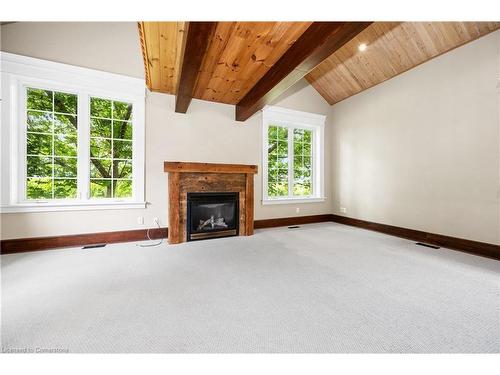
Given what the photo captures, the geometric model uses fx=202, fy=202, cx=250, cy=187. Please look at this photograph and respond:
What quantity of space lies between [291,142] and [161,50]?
3.12 m

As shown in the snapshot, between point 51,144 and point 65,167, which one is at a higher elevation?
point 51,144

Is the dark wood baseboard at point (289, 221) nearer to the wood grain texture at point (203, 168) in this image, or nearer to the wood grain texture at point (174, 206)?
the wood grain texture at point (203, 168)

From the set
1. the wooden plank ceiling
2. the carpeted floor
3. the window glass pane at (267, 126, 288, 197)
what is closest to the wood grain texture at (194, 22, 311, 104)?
the wooden plank ceiling

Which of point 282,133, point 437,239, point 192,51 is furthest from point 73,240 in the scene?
point 437,239

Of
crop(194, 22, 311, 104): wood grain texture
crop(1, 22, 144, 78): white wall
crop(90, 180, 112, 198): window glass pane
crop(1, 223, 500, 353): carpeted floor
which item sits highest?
crop(1, 22, 144, 78): white wall

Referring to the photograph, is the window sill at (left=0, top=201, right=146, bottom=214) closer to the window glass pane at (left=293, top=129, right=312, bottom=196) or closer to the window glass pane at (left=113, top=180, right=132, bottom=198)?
the window glass pane at (left=113, top=180, right=132, bottom=198)

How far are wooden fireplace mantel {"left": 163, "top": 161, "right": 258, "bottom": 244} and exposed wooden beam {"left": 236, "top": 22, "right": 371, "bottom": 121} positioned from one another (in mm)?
1234

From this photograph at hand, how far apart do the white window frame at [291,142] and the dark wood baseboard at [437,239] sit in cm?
113

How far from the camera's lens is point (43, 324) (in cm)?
131

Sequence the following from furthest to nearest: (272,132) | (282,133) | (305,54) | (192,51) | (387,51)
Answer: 1. (282,133)
2. (272,132)
3. (387,51)
4. (305,54)
5. (192,51)

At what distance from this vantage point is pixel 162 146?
342 centimetres

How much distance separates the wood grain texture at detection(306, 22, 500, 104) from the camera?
284 centimetres

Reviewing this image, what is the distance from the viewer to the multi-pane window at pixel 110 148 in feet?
10.2

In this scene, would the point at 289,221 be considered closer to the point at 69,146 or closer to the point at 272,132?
the point at 272,132
